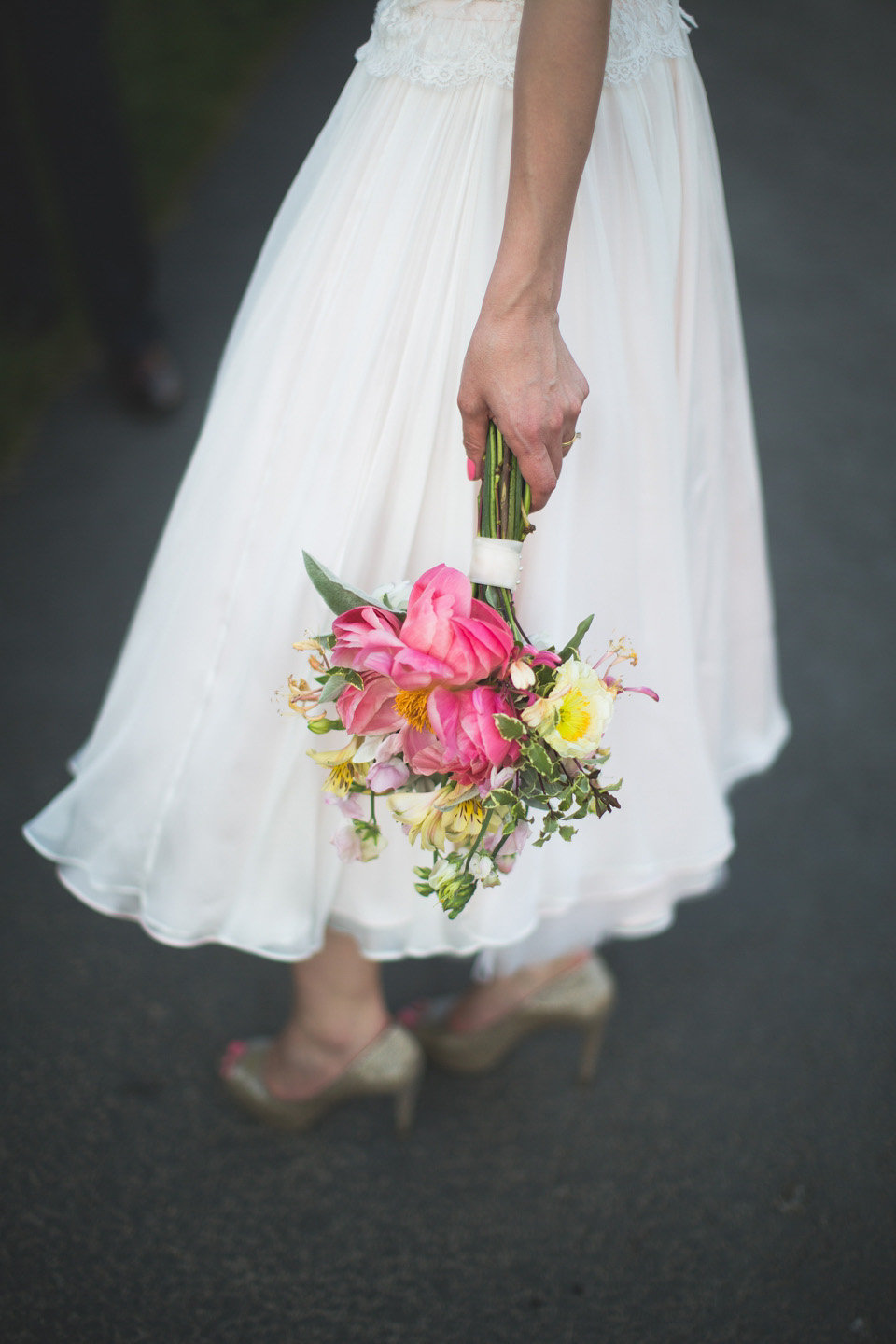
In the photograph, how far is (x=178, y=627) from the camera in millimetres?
1235

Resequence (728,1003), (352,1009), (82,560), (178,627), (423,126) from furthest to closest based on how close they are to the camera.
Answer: (82,560) → (728,1003) → (352,1009) → (178,627) → (423,126)

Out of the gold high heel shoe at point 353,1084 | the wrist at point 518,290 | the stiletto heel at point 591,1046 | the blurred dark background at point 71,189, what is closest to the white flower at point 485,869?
the wrist at point 518,290

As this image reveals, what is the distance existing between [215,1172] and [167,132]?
445cm

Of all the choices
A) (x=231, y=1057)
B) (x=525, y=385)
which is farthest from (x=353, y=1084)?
(x=525, y=385)

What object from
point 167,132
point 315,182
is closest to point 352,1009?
point 315,182

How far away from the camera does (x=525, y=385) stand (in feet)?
3.23

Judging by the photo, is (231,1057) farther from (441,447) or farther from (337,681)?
(441,447)

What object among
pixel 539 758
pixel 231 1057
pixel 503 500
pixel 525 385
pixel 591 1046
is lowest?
pixel 231 1057

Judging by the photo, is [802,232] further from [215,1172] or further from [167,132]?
[215,1172]

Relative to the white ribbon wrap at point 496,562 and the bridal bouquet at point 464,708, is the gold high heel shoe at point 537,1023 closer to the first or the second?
the bridal bouquet at point 464,708

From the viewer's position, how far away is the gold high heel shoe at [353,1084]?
155cm

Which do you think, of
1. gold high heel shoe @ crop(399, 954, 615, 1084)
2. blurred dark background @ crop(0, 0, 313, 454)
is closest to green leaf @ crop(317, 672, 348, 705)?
gold high heel shoe @ crop(399, 954, 615, 1084)

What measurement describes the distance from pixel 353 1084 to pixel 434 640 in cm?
96

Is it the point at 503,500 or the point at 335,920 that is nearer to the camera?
the point at 503,500
